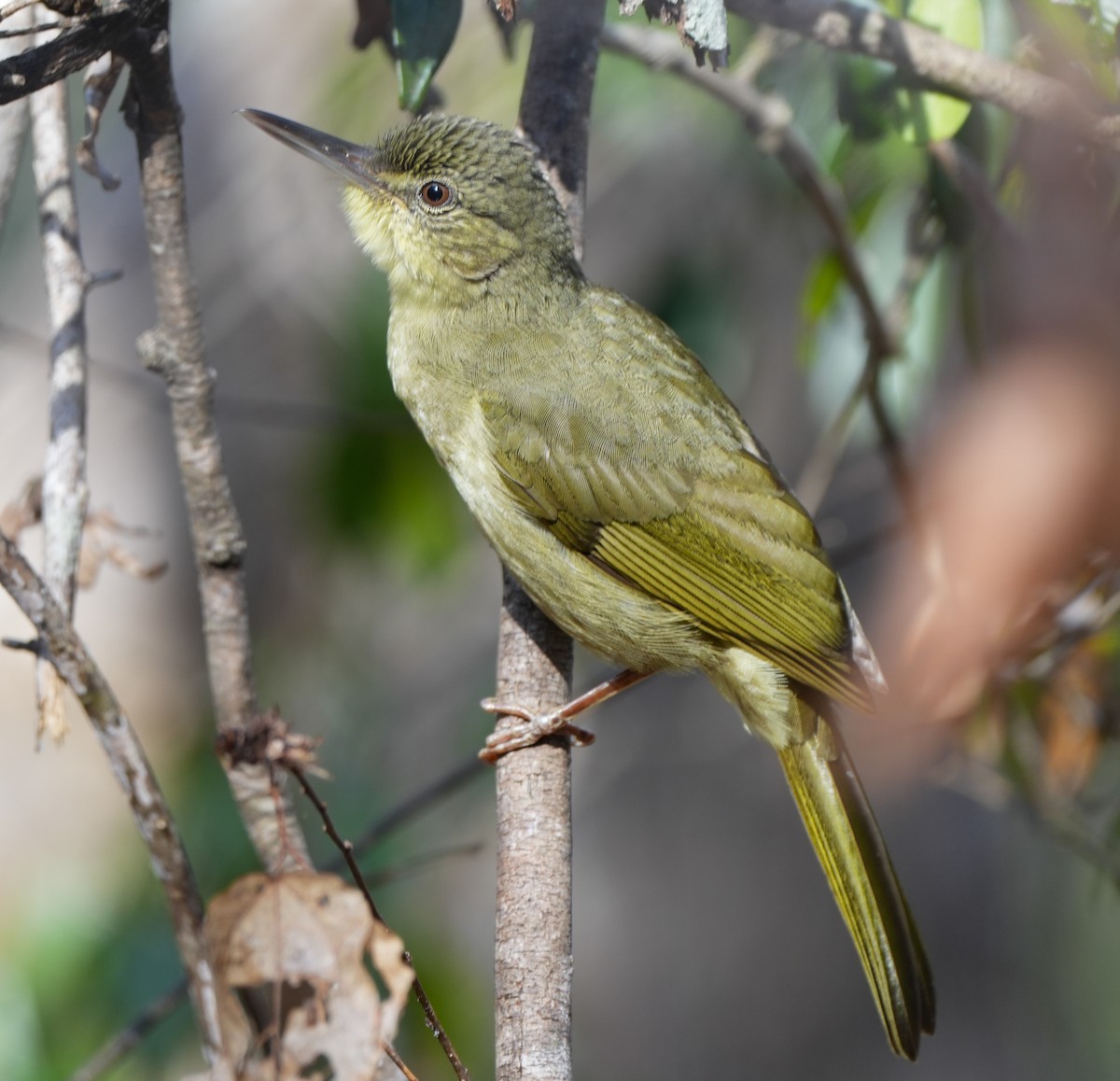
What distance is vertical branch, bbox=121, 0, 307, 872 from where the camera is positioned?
2.48m

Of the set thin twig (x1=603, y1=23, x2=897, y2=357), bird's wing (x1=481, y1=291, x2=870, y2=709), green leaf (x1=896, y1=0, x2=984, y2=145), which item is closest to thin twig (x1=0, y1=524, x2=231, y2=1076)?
bird's wing (x1=481, y1=291, x2=870, y2=709)

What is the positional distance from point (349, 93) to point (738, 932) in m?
4.15

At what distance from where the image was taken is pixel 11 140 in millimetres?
2770

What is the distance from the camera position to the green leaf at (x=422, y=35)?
2727 millimetres

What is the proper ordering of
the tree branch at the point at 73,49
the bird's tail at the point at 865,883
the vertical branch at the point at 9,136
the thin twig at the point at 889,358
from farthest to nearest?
the thin twig at the point at 889,358 < the bird's tail at the point at 865,883 < the vertical branch at the point at 9,136 < the tree branch at the point at 73,49

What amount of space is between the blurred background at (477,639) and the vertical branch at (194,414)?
1.21 meters

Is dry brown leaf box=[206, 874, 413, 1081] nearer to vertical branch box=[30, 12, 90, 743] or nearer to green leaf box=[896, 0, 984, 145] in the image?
vertical branch box=[30, 12, 90, 743]

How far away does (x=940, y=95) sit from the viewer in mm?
3047

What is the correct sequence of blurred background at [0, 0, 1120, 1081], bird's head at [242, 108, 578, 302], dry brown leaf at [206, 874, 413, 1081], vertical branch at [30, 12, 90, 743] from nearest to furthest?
dry brown leaf at [206, 874, 413, 1081]
vertical branch at [30, 12, 90, 743]
bird's head at [242, 108, 578, 302]
blurred background at [0, 0, 1120, 1081]

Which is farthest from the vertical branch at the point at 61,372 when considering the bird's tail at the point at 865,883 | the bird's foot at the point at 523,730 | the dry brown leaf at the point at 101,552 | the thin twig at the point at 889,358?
the thin twig at the point at 889,358

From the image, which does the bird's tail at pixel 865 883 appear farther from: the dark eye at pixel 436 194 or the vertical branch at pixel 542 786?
the dark eye at pixel 436 194

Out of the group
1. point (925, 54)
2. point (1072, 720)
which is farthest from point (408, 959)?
point (1072, 720)

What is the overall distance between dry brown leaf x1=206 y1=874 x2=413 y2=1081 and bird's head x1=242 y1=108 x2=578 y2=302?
1.69 metres

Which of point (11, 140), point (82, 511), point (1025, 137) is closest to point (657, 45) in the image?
point (1025, 137)
